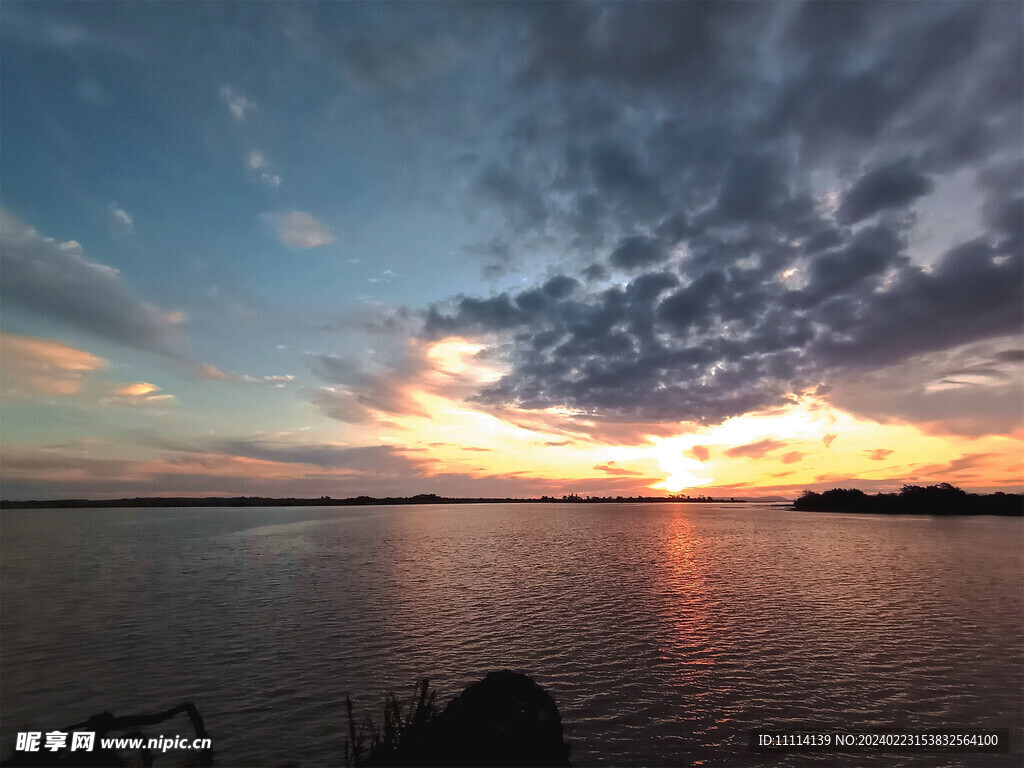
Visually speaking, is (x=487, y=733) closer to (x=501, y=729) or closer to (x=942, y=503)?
(x=501, y=729)

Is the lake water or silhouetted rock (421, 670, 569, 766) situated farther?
the lake water

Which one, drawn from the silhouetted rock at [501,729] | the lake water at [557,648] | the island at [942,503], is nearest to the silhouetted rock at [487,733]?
the silhouetted rock at [501,729]

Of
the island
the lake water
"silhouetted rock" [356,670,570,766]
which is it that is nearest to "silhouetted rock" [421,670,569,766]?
"silhouetted rock" [356,670,570,766]

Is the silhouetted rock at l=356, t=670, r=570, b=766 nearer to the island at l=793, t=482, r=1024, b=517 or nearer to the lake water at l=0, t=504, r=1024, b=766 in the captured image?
the lake water at l=0, t=504, r=1024, b=766

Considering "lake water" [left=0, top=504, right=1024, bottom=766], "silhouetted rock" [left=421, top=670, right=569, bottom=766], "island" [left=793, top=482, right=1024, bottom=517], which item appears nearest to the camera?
"silhouetted rock" [left=421, top=670, right=569, bottom=766]

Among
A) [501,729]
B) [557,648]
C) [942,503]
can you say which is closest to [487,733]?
[501,729]

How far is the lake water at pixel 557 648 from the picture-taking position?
669 inches

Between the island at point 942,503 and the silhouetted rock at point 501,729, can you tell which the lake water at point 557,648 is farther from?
the island at point 942,503

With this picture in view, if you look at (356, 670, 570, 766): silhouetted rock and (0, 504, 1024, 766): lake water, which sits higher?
(356, 670, 570, 766): silhouetted rock

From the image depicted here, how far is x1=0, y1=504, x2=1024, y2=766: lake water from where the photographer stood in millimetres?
17000

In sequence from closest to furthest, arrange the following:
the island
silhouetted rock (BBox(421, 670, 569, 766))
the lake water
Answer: silhouetted rock (BBox(421, 670, 569, 766)) → the lake water → the island

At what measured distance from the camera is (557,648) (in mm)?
24703

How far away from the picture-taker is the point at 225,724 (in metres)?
16.8

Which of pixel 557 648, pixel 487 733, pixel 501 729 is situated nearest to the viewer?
pixel 487 733
